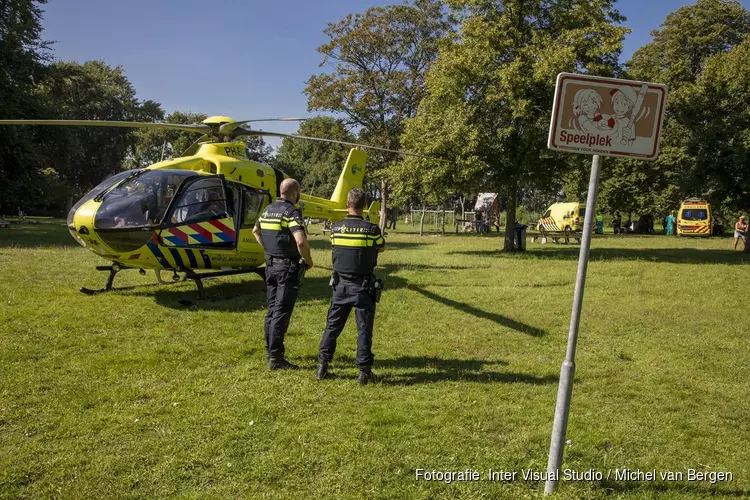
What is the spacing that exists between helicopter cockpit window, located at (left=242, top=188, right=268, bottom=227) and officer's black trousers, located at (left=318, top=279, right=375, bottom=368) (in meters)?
5.22

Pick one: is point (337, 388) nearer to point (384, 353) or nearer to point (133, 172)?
point (384, 353)

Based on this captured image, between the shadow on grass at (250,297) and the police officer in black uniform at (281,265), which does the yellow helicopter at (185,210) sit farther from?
the police officer in black uniform at (281,265)

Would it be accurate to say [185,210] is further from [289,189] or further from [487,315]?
[487,315]

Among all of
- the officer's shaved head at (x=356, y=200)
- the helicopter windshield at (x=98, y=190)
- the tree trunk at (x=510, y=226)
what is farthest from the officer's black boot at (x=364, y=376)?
the tree trunk at (x=510, y=226)

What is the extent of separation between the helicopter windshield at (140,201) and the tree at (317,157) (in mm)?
25410

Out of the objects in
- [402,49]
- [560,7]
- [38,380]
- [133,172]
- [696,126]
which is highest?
[402,49]

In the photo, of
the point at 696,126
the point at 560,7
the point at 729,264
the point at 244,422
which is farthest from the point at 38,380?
the point at 696,126

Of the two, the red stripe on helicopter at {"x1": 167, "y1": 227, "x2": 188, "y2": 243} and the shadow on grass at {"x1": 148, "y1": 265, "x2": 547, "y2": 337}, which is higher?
the red stripe on helicopter at {"x1": 167, "y1": 227, "x2": 188, "y2": 243}

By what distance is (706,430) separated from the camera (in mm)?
4805

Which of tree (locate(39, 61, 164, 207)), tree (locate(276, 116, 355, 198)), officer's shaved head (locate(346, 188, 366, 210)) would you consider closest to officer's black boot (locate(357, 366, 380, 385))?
officer's shaved head (locate(346, 188, 366, 210))

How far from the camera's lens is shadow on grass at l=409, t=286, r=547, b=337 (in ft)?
27.5

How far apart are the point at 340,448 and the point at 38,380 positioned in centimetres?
344

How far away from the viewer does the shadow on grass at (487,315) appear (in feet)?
27.5

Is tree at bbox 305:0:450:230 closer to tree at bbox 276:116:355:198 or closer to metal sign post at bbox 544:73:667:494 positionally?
tree at bbox 276:116:355:198
